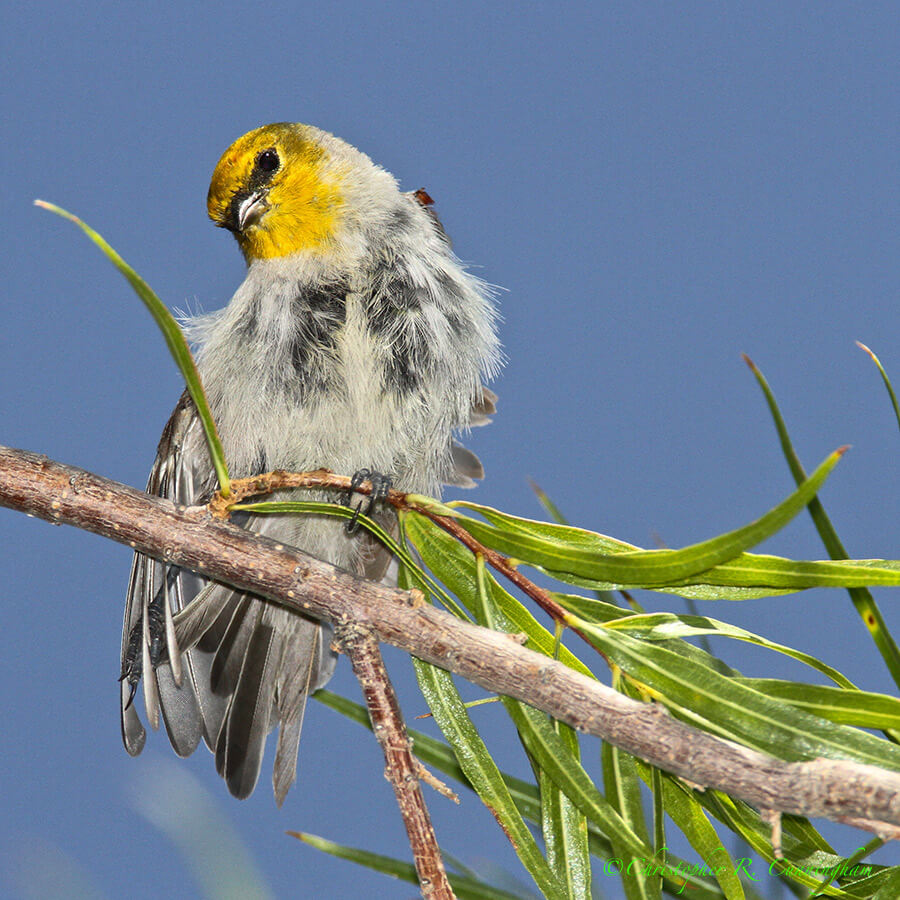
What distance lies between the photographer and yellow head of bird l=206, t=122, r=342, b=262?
125cm

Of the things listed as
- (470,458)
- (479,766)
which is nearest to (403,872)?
(479,766)

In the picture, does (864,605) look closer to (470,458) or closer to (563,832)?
(563,832)

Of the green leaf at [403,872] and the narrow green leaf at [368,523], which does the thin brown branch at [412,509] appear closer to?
the narrow green leaf at [368,523]

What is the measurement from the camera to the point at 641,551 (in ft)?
2.21

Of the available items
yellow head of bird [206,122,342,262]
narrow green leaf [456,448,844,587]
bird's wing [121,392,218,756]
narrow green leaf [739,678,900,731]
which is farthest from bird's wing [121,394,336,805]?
narrow green leaf [739,678,900,731]

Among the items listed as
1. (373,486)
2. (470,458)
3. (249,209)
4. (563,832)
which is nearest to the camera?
(563,832)

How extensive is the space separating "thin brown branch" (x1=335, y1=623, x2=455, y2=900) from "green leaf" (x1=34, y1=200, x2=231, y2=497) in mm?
192

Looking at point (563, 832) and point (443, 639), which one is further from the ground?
point (443, 639)

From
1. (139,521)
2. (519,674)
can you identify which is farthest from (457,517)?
(139,521)

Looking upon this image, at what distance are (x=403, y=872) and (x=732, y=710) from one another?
386mm

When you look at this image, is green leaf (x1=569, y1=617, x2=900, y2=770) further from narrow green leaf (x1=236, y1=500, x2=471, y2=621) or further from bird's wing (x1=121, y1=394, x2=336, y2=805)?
bird's wing (x1=121, y1=394, x2=336, y2=805)

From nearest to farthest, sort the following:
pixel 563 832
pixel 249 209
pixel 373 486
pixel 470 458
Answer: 1. pixel 563 832
2. pixel 373 486
3. pixel 249 209
4. pixel 470 458

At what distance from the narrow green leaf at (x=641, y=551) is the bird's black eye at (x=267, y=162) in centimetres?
73

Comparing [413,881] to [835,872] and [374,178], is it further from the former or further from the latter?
[374,178]
